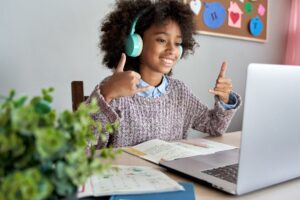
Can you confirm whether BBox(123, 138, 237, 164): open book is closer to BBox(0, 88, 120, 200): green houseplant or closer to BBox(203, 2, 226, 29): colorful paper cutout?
BBox(0, 88, 120, 200): green houseplant

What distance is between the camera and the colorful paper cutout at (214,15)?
1894 millimetres

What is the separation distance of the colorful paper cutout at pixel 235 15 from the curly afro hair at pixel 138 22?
83cm

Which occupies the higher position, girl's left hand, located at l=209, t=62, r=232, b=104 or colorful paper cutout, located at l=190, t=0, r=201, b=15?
colorful paper cutout, located at l=190, t=0, r=201, b=15

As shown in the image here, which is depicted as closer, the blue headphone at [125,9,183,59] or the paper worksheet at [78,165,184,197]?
the paper worksheet at [78,165,184,197]

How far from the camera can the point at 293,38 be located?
95.0 inches

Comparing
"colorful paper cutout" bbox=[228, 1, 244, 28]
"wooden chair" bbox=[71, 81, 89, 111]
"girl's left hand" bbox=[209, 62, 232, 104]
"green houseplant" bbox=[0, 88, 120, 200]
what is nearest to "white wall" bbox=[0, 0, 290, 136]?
"wooden chair" bbox=[71, 81, 89, 111]

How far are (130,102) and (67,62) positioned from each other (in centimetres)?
54

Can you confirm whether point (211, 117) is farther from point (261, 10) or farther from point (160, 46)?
point (261, 10)

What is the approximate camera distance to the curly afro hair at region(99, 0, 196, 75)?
1.17 metres

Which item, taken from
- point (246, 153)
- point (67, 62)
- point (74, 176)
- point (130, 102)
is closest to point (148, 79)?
point (130, 102)

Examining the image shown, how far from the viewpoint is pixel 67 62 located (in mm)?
1496

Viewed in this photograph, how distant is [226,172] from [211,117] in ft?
1.78

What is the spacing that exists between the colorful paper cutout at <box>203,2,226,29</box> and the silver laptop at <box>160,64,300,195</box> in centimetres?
141

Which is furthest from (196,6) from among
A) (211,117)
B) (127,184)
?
(127,184)
